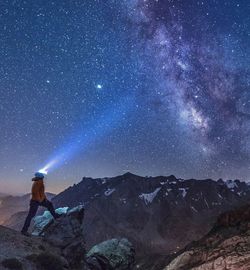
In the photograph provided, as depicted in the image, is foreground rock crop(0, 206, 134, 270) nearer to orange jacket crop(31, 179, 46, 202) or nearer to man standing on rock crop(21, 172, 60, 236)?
man standing on rock crop(21, 172, 60, 236)

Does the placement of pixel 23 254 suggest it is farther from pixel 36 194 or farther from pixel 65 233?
pixel 65 233

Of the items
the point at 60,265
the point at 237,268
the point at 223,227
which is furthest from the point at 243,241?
the point at 60,265

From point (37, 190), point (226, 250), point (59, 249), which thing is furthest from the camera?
point (59, 249)

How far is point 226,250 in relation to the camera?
18.0 metres

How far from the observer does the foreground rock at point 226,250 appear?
651 inches

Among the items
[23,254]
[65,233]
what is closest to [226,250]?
[65,233]

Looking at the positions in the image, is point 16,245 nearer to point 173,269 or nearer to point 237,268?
point 173,269

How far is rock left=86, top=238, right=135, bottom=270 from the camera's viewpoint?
Result: 984 inches

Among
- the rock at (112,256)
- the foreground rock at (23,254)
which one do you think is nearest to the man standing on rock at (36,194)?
the foreground rock at (23,254)

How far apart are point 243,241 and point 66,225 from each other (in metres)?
11.6

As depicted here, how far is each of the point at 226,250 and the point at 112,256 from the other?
35.2 feet

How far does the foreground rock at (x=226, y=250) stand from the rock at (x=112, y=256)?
236 inches

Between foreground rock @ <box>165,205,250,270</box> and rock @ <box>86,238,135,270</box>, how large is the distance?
19.7 ft

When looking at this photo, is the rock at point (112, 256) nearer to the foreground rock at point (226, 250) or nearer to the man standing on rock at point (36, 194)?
the foreground rock at point (226, 250)
